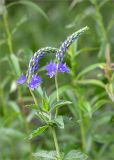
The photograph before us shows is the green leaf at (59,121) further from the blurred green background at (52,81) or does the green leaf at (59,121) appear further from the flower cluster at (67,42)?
the flower cluster at (67,42)

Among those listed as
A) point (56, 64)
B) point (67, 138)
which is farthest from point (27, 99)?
point (56, 64)

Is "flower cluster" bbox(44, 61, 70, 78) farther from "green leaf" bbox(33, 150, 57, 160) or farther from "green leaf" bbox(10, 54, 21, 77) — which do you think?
"green leaf" bbox(10, 54, 21, 77)

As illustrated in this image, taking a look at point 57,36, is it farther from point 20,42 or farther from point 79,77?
point 79,77

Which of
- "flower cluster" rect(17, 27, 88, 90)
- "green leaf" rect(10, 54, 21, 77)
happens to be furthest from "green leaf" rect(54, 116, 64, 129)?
"green leaf" rect(10, 54, 21, 77)

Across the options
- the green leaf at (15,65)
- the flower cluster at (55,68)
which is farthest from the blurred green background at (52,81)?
the flower cluster at (55,68)

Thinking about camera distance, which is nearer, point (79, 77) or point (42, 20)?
point (79, 77)

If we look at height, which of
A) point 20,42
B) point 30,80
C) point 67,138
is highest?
point 20,42

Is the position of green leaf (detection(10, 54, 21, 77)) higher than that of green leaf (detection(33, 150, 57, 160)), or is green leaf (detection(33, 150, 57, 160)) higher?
green leaf (detection(10, 54, 21, 77))

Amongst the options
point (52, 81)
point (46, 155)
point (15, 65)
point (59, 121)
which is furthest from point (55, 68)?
point (52, 81)

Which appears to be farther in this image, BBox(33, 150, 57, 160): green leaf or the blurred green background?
the blurred green background

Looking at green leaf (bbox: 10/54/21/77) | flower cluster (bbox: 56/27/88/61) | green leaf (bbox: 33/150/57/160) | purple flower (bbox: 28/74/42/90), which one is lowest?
green leaf (bbox: 33/150/57/160)
